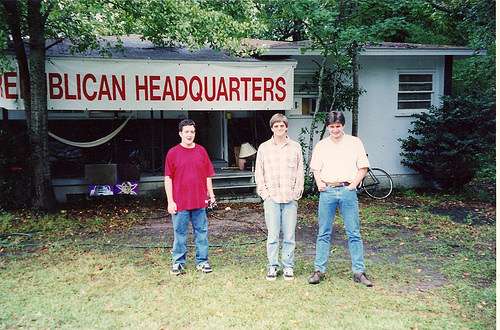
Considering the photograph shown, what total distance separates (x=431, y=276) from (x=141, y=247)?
147 inches

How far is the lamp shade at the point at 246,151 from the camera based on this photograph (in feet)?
38.0

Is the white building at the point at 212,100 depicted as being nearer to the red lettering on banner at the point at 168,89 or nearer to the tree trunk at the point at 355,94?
the red lettering on banner at the point at 168,89

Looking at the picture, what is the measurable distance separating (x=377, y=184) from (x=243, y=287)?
7088 millimetres

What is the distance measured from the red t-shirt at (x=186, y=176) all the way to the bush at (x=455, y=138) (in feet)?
25.9

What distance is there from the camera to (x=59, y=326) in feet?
14.0

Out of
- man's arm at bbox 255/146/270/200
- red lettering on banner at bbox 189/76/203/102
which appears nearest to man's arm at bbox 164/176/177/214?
man's arm at bbox 255/146/270/200

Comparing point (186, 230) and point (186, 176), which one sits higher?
point (186, 176)

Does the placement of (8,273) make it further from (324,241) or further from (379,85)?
(379,85)

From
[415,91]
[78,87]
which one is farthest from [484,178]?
[78,87]

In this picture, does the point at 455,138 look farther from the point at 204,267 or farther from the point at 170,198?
the point at 170,198

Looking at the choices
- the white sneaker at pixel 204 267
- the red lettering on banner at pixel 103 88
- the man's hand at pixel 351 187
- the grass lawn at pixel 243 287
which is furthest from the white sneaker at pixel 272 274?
the red lettering on banner at pixel 103 88

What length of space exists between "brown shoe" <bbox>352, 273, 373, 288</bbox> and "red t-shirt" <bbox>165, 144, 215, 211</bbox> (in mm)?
1800

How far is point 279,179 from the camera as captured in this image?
520cm

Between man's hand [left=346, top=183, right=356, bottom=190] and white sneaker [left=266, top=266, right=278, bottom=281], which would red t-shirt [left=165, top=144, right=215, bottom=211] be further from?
man's hand [left=346, top=183, right=356, bottom=190]
